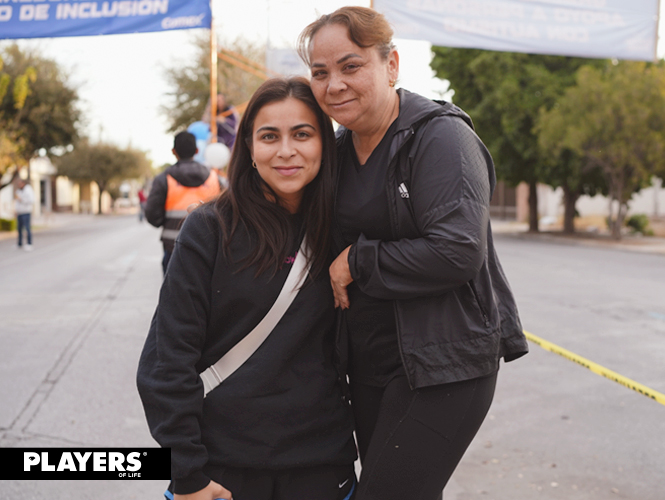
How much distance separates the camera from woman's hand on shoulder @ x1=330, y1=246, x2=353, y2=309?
6.14 ft

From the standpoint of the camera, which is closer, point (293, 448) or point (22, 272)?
point (293, 448)

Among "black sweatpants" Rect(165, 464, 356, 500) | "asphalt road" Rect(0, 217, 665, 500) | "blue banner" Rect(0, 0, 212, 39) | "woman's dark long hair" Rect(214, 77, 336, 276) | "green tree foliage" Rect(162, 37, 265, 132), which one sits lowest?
"asphalt road" Rect(0, 217, 665, 500)

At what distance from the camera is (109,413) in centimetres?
452

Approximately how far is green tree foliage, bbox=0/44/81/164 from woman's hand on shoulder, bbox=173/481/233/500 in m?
27.3

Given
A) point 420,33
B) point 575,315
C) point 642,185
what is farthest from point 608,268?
point 642,185

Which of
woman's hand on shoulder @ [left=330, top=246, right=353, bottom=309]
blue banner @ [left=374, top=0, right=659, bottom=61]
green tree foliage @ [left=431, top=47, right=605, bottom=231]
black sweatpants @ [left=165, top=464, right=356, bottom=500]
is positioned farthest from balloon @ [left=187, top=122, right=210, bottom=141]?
green tree foliage @ [left=431, top=47, right=605, bottom=231]

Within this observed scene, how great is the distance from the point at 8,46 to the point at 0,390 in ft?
88.5

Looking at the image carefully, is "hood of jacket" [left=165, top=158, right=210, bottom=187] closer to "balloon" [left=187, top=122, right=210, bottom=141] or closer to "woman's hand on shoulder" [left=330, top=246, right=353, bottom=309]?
"balloon" [left=187, top=122, right=210, bottom=141]

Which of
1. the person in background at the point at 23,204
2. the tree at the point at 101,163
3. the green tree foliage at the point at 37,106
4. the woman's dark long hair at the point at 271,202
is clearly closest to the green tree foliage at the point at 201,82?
the green tree foliage at the point at 37,106

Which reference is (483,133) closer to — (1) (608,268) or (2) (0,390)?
(1) (608,268)

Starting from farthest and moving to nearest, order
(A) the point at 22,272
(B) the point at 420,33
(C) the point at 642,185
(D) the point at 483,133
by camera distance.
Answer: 1. (D) the point at 483,133
2. (C) the point at 642,185
3. (A) the point at 22,272
4. (B) the point at 420,33

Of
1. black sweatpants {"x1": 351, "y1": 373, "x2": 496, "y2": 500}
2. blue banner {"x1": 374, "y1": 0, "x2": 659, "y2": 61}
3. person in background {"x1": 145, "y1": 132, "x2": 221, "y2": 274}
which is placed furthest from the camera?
blue banner {"x1": 374, "y1": 0, "x2": 659, "y2": 61}

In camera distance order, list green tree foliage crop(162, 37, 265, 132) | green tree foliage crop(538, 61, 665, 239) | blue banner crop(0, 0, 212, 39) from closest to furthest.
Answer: blue banner crop(0, 0, 212, 39) → green tree foliage crop(538, 61, 665, 239) → green tree foliage crop(162, 37, 265, 132)

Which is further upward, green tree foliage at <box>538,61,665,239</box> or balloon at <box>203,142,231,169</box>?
green tree foliage at <box>538,61,665,239</box>
